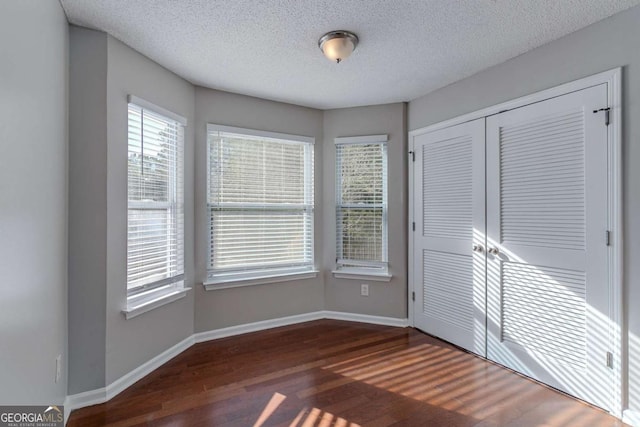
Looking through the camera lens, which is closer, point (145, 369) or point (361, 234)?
point (145, 369)

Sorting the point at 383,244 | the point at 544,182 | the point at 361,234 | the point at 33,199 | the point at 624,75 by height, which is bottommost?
the point at 383,244

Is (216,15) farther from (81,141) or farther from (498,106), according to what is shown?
(498,106)

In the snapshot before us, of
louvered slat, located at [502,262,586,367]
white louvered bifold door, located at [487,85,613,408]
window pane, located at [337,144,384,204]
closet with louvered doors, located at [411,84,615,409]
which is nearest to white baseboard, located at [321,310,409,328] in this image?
closet with louvered doors, located at [411,84,615,409]

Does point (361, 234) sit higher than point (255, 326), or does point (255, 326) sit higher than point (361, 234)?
point (361, 234)

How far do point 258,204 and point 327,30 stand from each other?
182 centimetres

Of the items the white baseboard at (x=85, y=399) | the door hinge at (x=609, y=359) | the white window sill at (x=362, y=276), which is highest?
the white window sill at (x=362, y=276)

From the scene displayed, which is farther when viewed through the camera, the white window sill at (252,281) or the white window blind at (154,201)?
the white window sill at (252,281)

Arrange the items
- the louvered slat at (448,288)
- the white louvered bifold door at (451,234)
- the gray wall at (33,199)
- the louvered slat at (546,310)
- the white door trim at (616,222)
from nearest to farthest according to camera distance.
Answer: the gray wall at (33,199)
the white door trim at (616,222)
the louvered slat at (546,310)
the white louvered bifold door at (451,234)
the louvered slat at (448,288)

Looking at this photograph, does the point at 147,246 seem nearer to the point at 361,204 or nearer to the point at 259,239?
the point at 259,239

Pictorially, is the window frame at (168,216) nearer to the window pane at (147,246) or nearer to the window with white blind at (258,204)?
the window pane at (147,246)

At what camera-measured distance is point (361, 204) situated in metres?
3.62

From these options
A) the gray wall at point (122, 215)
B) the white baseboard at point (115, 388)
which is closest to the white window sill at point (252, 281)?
the gray wall at point (122, 215)

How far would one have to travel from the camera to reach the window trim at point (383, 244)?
3.55 meters

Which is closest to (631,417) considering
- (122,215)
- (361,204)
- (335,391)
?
(335,391)
